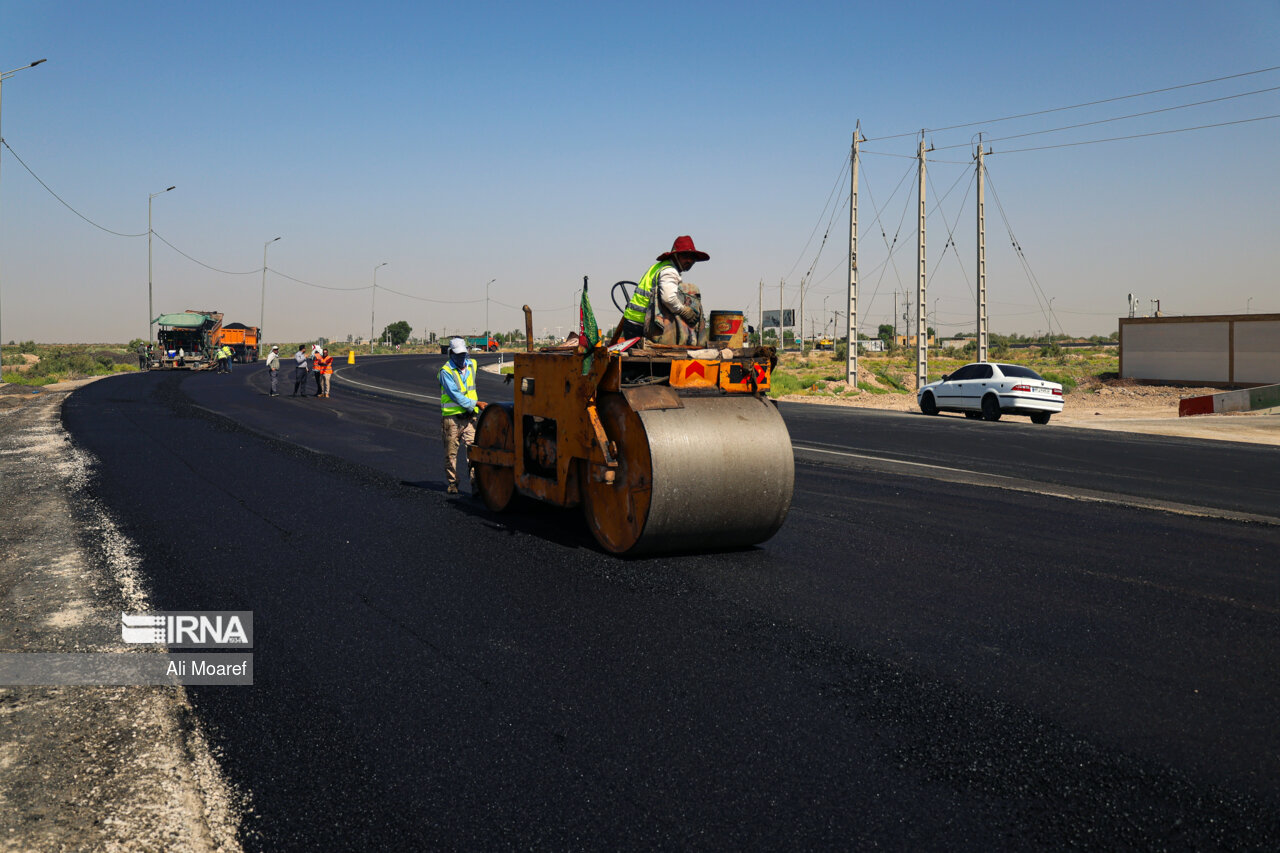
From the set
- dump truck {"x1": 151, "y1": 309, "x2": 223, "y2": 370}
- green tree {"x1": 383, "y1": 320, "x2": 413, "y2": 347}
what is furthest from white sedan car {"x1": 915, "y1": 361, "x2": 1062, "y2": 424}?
green tree {"x1": 383, "y1": 320, "x2": 413, "y2": 347}

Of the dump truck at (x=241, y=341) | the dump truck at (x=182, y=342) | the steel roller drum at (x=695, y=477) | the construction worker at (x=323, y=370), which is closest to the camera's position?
the steel roller drum at (x=695, y=477)

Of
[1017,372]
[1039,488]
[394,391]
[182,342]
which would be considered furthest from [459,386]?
[182,342]

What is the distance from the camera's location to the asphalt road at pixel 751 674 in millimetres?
3668

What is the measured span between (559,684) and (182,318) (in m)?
54.3

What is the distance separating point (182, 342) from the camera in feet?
176

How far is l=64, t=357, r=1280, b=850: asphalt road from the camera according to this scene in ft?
12.0

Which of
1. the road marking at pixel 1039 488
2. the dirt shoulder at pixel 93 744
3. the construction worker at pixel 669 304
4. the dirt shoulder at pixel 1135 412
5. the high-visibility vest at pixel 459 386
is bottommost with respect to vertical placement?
the dirt shoulder at pixel 93 744

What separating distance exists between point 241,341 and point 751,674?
6830 cm

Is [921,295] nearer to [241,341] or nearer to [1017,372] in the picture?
[1017,372]

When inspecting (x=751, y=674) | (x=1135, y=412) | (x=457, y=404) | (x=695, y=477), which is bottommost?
(x=751, y=674)

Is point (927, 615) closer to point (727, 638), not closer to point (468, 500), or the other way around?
point (727, 638)

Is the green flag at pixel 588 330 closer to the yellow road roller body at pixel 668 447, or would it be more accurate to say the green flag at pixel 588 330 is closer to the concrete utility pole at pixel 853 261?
the yellow road roller body at pixel 668 447

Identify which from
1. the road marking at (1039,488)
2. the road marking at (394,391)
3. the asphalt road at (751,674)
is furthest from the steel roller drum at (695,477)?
the road marking at (394,391)

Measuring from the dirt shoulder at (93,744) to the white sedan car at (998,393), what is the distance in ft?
66.8
